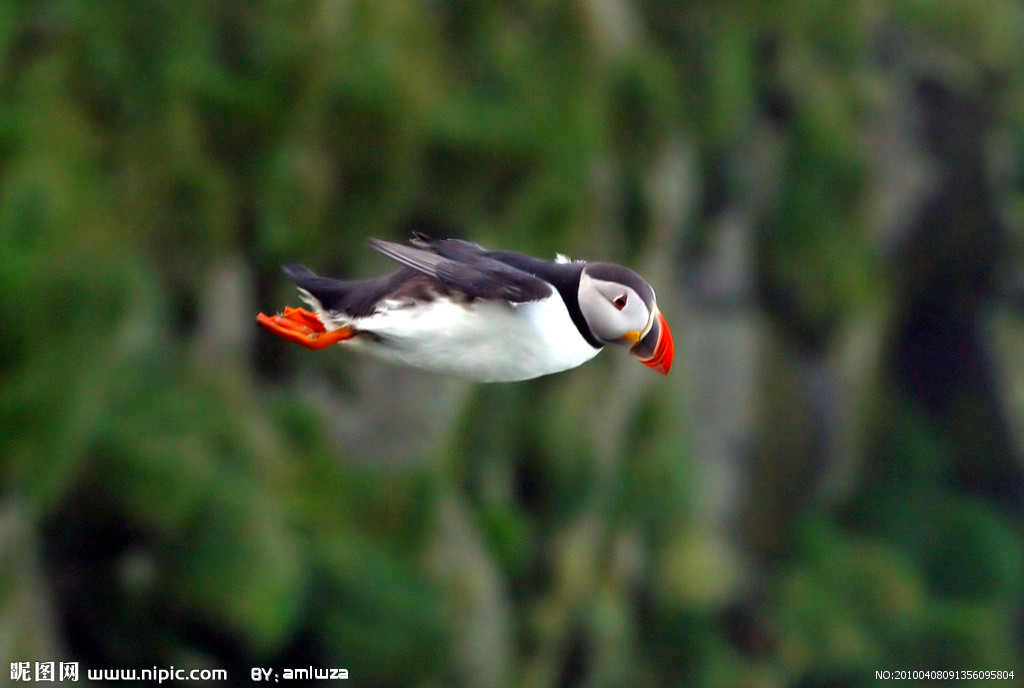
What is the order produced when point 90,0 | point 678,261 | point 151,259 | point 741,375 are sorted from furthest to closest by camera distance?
point 741,375 → point 678,261 → point 151,259 → point 90,0

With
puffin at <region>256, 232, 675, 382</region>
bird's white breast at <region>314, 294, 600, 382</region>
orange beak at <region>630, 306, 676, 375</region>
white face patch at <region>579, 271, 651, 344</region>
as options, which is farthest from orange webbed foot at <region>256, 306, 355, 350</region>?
orange beak at <region>630, 306, 676, 375</region>

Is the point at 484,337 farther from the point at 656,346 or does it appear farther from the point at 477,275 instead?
the point at 656,346

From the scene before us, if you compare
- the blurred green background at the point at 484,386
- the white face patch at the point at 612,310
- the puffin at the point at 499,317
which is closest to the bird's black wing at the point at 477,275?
the puffin at the point at 499,317

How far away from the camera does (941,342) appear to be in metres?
21.0

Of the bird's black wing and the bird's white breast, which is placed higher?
the bird's black wing

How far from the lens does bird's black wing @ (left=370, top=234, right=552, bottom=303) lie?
3.78m

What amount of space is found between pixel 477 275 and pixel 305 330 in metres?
0.63

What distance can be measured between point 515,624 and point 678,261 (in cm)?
476

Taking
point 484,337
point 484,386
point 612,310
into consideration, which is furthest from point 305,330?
point 484,386

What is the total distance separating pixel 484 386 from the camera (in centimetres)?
1214

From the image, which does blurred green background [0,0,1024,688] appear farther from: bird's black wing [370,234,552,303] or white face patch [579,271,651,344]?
white face patch [579,271,651,344]

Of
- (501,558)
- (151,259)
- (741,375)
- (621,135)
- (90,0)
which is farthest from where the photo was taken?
(741,375)

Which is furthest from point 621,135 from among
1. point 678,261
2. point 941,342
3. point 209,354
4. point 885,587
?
point 941,342

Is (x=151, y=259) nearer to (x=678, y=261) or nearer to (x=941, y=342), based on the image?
(x=678, y=261)
